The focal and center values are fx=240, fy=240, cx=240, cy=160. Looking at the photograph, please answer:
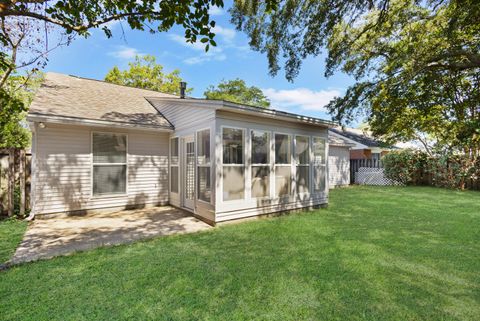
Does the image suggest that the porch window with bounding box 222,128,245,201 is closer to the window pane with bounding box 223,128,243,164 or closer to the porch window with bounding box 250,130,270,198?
the window pane with bounding box 223,128,243,164

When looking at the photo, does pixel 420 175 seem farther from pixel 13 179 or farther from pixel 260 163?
pixel 13 179

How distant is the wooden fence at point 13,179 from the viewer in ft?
20.4

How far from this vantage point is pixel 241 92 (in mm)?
29797

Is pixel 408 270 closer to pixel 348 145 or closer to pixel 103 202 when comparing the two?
pixel 103 202

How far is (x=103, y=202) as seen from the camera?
7004mm

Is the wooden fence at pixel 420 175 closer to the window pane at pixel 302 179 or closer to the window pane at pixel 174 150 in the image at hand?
the window pane at pixel 302 179

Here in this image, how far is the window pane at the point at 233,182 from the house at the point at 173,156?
25mm

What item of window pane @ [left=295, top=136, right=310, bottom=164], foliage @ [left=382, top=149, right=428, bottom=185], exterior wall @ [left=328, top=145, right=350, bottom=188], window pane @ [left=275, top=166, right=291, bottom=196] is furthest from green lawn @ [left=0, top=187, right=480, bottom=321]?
foliage @ [left=382, top=149, right=428, bottom=185]

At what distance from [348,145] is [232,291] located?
14.5m

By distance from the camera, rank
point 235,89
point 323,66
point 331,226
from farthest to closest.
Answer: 1. point 235,89
2. point 323,66
3. point 331,226

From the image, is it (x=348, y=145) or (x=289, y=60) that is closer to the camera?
(x=289, y=60)

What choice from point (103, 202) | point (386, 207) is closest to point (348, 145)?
point (386, 207)

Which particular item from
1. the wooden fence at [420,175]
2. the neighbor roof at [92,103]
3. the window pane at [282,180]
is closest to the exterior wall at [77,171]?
the neighbor roof at [92,103]

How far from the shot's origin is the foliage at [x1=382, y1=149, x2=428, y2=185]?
14273 mm
